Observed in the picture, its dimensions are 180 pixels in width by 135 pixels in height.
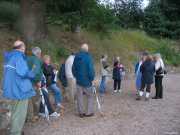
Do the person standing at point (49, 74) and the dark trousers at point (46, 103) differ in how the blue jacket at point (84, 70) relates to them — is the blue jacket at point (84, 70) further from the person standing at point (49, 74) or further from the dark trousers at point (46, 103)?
the dark trousers at point (46, 103)

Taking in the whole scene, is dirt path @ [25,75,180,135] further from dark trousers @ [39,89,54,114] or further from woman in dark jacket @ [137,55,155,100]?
woman in dark jacket @ [137,55,155,100]

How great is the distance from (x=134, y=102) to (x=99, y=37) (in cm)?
1113

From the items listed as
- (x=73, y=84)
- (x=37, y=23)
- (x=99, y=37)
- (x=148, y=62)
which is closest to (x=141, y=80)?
(x=148, y=62)

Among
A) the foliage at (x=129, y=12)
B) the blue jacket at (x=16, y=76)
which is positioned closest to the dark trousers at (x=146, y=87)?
the blue jacket at (x=16, y=76)

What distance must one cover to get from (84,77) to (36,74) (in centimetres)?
344

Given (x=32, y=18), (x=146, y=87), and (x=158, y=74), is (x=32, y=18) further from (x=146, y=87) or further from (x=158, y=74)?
(x=158, y=74)

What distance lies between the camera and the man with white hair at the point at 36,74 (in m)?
10.4

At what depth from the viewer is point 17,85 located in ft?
32.3

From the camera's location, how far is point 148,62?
17516mm

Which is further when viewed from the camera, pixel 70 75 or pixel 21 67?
pixel 70 75

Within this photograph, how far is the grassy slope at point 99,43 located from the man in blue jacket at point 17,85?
8.47 meters

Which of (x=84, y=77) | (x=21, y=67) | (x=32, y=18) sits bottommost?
(x=84, y=77)

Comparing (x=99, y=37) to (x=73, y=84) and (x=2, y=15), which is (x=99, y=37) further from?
(x=73, y=84)

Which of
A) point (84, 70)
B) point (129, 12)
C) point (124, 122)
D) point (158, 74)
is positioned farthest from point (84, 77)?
point (129, 12)
